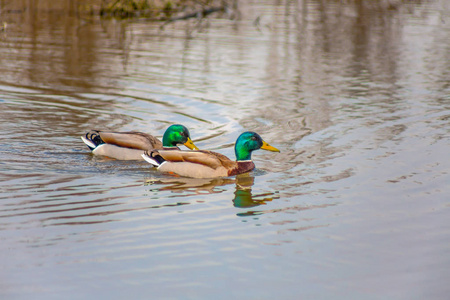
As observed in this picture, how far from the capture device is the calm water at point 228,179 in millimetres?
6043

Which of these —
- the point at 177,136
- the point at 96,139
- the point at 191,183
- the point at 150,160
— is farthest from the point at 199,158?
the point at 96,139

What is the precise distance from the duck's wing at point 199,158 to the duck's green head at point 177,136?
69 cm

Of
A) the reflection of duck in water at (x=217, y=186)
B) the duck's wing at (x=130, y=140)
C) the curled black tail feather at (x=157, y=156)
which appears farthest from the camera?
the duck's wing at (x=130, y=140)

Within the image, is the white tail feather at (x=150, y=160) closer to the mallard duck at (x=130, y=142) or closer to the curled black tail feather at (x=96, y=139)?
the mallard duck at (x=130, y=142)

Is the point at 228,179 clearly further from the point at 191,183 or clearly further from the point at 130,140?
the point at 130,140

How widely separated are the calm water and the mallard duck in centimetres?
17

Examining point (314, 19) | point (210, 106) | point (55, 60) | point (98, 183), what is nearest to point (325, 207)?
point (98, 183)

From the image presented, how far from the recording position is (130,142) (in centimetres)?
1022

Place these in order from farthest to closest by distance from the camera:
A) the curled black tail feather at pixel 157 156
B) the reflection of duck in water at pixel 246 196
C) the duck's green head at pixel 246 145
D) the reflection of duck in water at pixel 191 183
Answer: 1. the duck's green head at pixel 246 145
2. the curled black tail feather at pixel 157 156
3. the reflection of duck in water at pixel 191 183
4. the reflection of duck in water at pixel 246 196

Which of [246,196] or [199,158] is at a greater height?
[199,158]

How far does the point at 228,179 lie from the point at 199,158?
0.46 meters

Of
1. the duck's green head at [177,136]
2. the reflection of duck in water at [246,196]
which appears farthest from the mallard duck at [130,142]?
the reflection of duck in water at [246,196]

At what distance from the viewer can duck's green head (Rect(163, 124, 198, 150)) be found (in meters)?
10.4

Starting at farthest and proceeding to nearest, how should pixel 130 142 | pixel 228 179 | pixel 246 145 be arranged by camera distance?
1. pixel 130 142
2. pixel 246 145
3. pixel 228 179
